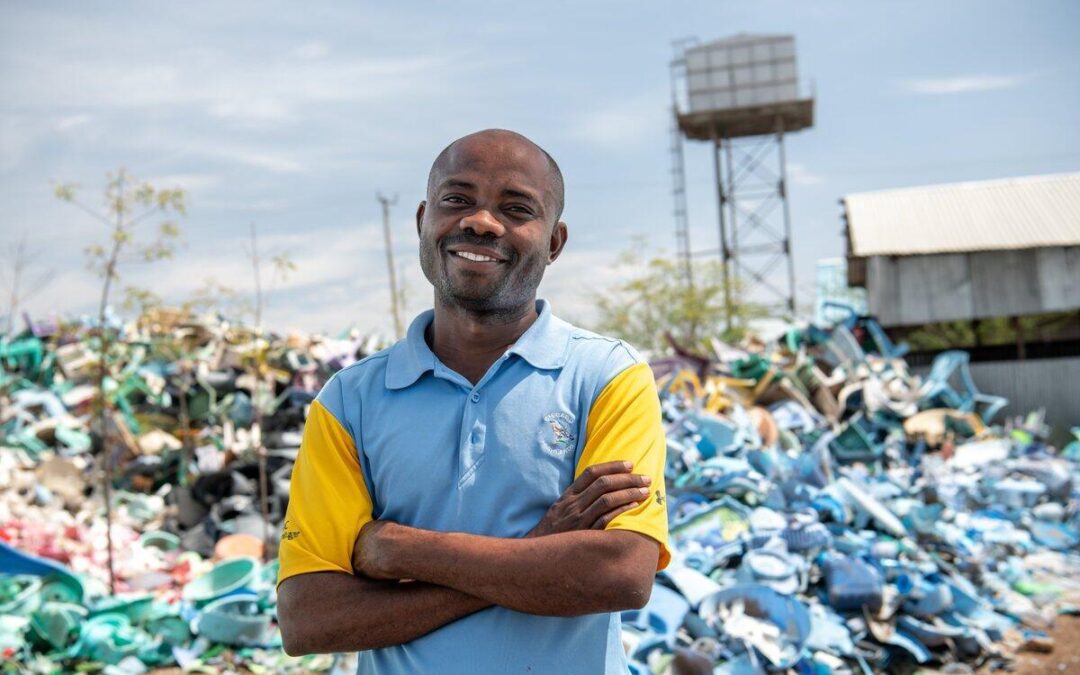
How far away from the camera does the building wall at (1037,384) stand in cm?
1672

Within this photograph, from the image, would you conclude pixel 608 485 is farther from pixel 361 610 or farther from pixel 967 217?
pixel 967 217

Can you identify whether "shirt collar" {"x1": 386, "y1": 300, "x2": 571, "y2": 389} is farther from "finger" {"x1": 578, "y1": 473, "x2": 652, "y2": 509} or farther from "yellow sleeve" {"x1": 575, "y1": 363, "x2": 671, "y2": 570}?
"finger" {"x1": 578, "y1": 473, "x2": 652, "y2": 509}

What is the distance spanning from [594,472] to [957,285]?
17.4 m

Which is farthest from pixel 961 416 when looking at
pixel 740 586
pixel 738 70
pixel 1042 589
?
pixel 738 70

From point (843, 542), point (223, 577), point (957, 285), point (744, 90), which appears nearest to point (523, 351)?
point (843, 542)

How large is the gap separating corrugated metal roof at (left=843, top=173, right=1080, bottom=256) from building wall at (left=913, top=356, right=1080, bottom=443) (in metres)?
2.20

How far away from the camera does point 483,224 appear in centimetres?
176

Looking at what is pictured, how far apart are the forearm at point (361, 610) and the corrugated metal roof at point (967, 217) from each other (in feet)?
55.1

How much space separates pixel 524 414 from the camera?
1779 mm

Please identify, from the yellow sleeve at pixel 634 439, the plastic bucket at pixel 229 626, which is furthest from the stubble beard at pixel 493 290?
the plastic bucket at pixel 229 626

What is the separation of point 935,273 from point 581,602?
56.7ft

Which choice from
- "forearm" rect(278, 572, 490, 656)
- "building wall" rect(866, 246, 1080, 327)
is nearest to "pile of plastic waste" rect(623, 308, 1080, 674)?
"forearm" rect(278, 572, 490, 656)

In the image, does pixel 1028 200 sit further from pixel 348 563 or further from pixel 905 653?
pixel 348 563

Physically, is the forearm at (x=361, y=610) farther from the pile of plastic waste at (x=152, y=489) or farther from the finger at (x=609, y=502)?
the pile of plastic waste at (x=152, y=489)
